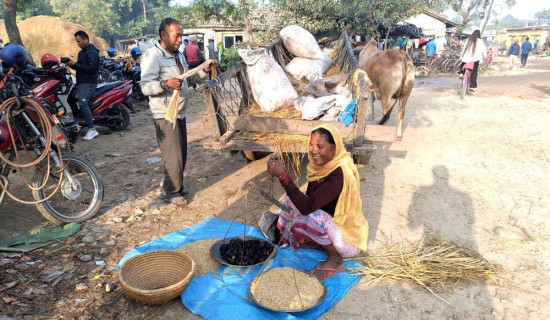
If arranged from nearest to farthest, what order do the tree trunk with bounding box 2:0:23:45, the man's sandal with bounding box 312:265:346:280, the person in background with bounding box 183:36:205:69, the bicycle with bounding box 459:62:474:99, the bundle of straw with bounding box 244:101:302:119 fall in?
→ the man's sandal with bounding box 312:265:346:280, the bundle of straw with bounding box 244:101:302:119, the tree trunk with bounding box 2:0:23:45, the bicycle with bounding box 459:62:474:99, the person in background with bounding box 183:36:205:69

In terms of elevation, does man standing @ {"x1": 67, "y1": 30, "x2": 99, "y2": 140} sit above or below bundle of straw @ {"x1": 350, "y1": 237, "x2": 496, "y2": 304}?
above

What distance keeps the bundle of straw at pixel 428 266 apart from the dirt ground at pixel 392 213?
0.09 metres

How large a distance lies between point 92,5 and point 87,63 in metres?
36.8

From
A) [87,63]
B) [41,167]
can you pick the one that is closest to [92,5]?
[87,63]

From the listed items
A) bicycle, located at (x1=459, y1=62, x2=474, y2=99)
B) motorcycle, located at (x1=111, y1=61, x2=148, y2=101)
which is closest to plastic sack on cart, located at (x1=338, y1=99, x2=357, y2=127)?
motorcycle, located at (x1=111, y1=61, x2=148, y2=101)

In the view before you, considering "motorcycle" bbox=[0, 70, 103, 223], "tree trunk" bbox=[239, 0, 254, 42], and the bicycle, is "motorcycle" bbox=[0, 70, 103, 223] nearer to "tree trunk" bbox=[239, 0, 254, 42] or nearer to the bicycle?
the bicycle

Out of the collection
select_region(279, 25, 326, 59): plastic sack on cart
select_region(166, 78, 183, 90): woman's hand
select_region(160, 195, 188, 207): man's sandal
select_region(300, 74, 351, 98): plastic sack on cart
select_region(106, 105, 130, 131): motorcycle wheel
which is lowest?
select_region(160, 195, 188, 207): man's sandal

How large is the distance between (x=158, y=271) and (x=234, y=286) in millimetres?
615

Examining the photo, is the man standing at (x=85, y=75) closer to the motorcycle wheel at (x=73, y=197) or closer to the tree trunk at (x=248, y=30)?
the motorcycle wheel at (x=73, y=197)

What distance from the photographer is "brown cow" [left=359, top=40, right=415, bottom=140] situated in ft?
18.6

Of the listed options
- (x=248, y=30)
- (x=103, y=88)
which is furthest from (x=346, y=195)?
(x=248, y=30)

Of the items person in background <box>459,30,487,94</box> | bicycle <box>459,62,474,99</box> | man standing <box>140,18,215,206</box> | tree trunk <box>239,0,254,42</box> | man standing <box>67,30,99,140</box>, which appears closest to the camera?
man standing <box>140,18,215,206</box>

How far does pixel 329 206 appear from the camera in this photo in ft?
9.38

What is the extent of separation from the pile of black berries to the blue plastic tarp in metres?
0.06
